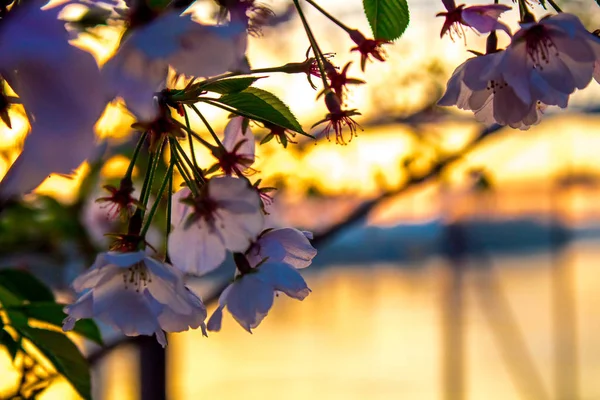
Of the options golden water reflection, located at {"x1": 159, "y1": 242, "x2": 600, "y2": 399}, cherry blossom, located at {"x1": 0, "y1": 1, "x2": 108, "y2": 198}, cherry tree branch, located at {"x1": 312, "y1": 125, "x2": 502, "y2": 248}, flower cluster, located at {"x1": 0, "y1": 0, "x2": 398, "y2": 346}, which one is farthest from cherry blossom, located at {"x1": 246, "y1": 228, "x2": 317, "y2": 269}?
golden water reflection, located at {"x1": 159, "y1": 242, "x2": 600, "y2": 399}

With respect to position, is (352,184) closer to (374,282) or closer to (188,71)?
(188,71)

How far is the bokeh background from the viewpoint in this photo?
139 centimetres

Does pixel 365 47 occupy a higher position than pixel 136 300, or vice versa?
pixel 365 47

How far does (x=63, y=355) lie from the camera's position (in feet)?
2.04

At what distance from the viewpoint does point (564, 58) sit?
0.40m

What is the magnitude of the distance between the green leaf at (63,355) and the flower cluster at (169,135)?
0.69ft

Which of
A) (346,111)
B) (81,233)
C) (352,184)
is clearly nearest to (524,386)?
(352,184)

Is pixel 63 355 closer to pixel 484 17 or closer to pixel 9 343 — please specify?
pixel 9 343

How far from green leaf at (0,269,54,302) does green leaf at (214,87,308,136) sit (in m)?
0.43

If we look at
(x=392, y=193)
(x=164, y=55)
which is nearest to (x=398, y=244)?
(x=392, y=193)

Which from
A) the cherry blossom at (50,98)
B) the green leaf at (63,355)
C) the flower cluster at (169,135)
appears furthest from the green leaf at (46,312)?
the cherry blossom at (50,98)

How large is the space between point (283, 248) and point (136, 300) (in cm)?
8

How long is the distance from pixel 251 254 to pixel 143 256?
0.07 m

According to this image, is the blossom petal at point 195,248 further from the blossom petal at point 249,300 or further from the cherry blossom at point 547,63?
the cherry blossom at point 547,63
